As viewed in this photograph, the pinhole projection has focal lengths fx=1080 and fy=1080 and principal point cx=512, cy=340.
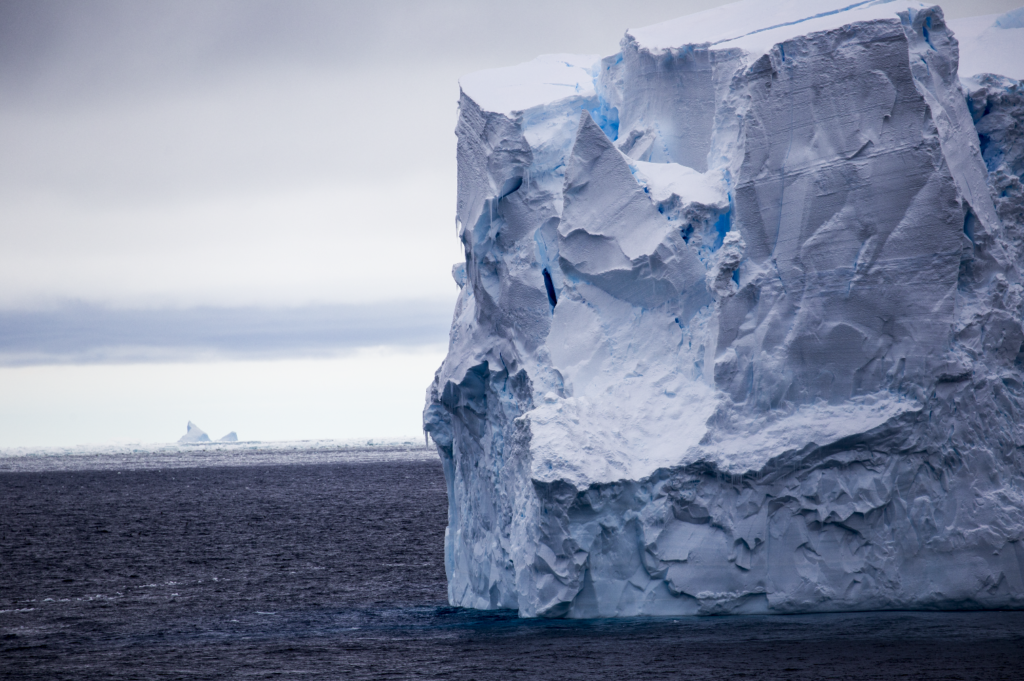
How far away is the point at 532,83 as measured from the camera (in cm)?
1712

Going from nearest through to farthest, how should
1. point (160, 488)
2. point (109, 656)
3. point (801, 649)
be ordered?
point (801, 649)
point (109, 656)
point (160, 488)

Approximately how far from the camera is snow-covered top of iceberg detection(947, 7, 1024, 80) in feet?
48.0

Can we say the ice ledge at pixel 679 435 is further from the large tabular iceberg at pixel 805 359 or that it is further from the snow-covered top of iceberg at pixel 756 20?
the snow-covered top of iceberg at pixel 756 20

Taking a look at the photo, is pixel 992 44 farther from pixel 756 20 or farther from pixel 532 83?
pixel 532 83

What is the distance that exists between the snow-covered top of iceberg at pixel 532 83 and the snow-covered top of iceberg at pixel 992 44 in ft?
17.9

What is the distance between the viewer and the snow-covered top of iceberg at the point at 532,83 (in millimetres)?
16203

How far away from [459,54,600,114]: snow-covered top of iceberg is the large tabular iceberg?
1663 mm

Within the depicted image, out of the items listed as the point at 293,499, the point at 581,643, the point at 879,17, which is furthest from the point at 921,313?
the point at 293,499

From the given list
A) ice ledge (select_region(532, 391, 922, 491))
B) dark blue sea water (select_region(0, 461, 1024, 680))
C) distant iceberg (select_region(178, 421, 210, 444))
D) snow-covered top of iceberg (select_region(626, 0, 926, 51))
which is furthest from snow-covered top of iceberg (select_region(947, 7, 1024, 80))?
distant iceberg (select_region(178, 421, 210, 444))

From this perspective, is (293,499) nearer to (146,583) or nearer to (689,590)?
(146,583)

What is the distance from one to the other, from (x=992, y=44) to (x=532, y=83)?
675 cm

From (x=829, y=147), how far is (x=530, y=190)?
434 cm

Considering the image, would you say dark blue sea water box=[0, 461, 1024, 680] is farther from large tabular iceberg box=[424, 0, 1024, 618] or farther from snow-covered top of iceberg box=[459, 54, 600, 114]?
snow-covered top of iceberg box=[459, 54, 600, 114]

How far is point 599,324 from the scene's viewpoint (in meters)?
15.0
